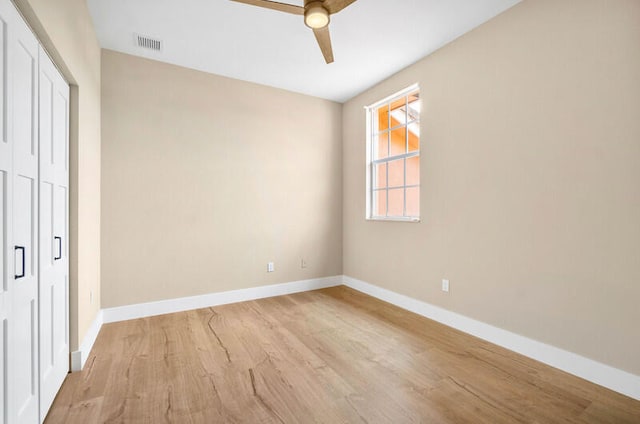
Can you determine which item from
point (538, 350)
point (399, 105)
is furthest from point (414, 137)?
point (538, 350)

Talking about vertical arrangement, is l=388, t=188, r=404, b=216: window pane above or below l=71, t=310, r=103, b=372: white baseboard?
above

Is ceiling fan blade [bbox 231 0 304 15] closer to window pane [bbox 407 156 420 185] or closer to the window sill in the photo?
window pane [bbox 407 156 420 185]

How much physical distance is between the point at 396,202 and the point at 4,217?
3.34 m

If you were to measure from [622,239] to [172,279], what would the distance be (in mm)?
3845

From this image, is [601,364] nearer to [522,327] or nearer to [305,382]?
[522,327]

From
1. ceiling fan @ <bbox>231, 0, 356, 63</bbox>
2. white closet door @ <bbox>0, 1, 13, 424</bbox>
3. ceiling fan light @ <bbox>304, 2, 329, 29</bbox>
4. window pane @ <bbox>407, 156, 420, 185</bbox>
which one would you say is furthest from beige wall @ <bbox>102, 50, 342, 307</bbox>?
ceiling fan light @ <bbox>304, 2, 329, 29</bbox>

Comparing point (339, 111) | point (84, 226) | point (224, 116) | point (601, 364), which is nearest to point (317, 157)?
point (339, 111)

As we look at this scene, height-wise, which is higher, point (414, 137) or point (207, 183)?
point (414, 137)

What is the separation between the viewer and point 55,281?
182 centimetres

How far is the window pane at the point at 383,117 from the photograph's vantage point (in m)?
3.90

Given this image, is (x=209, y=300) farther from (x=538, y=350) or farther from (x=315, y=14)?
(x=538, y=350)

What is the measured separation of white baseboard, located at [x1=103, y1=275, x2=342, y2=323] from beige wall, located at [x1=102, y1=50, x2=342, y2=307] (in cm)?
8

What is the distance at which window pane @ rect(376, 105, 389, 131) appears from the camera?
390cm

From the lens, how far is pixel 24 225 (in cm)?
143
